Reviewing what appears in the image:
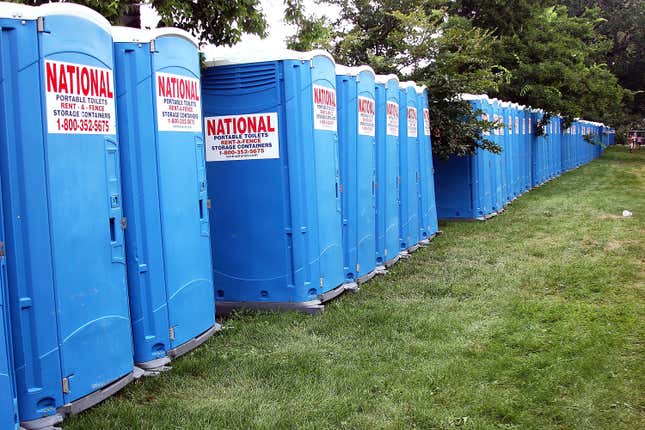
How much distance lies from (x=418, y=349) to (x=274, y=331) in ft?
4.34

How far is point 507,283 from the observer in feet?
27.2

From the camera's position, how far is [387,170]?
9.38m

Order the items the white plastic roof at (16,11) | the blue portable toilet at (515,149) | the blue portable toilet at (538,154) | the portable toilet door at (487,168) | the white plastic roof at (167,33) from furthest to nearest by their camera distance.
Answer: the blue portable toilet at (538,154) → the blue portable toilet at (515,149) → the portable toilet door at (487,168) → the white plastic roof at (167,33) → the white plastic roof at (16,11)

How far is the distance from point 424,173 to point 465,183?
131 inches

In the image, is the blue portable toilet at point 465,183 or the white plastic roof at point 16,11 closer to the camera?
the white plastic roof at point 16,11

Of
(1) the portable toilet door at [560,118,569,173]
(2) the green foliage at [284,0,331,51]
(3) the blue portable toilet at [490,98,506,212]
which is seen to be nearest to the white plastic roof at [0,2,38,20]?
(2) the green foliage at [284,0,331,51]

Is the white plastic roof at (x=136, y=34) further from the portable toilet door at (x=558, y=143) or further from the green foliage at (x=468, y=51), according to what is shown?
the portable toilet door at (x=558, y=143)

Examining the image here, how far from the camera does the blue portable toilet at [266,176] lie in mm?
6777

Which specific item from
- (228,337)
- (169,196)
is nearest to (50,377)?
(169,196)

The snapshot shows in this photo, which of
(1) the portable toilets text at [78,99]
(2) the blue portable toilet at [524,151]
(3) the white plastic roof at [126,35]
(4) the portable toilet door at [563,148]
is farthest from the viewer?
(4) the portable toilet door at [563,148]

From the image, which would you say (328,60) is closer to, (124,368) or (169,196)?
(169,196)

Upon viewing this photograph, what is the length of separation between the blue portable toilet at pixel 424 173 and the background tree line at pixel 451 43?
167 centimetres

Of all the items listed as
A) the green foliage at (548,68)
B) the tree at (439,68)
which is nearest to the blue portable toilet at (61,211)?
the tree at (439,68)

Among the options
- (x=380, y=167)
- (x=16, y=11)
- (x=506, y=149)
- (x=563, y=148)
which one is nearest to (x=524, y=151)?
(x=506, y=149)
